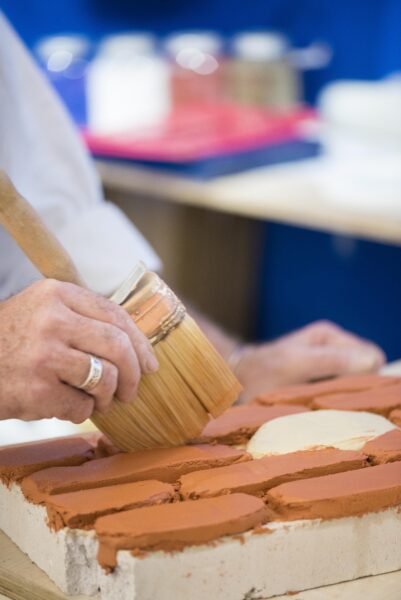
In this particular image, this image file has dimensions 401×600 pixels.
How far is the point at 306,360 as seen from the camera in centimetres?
139

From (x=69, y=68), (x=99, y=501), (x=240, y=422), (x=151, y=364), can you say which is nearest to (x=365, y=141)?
(x=69, y=68)

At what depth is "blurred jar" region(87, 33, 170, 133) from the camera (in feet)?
8.07

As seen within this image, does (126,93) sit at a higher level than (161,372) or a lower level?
higher

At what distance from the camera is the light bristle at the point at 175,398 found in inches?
37.2

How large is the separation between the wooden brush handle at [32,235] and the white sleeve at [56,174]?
0.39 meters

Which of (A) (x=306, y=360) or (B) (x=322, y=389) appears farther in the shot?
(A) (x=306, y=360)

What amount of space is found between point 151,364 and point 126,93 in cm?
165

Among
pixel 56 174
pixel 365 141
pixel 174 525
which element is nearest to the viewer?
pixel 174 525

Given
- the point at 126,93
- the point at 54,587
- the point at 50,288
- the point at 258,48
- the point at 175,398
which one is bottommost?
the point at 54,587

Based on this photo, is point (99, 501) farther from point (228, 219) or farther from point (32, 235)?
point (228, 219)

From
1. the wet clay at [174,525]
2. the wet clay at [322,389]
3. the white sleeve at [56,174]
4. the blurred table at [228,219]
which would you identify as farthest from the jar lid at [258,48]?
the wet clay at [174,525]

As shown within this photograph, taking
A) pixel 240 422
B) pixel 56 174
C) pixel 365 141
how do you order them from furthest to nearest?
pixel 365 141, pixel 56 174, pixel 240 422

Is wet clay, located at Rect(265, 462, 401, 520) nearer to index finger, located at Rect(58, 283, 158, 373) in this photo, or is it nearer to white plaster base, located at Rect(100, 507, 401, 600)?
white plaster base, located at Rect(100, 507, 401, 600)

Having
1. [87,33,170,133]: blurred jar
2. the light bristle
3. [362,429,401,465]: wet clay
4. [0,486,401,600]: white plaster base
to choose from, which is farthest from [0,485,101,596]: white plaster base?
[87,33,170,133]: blurred jar
